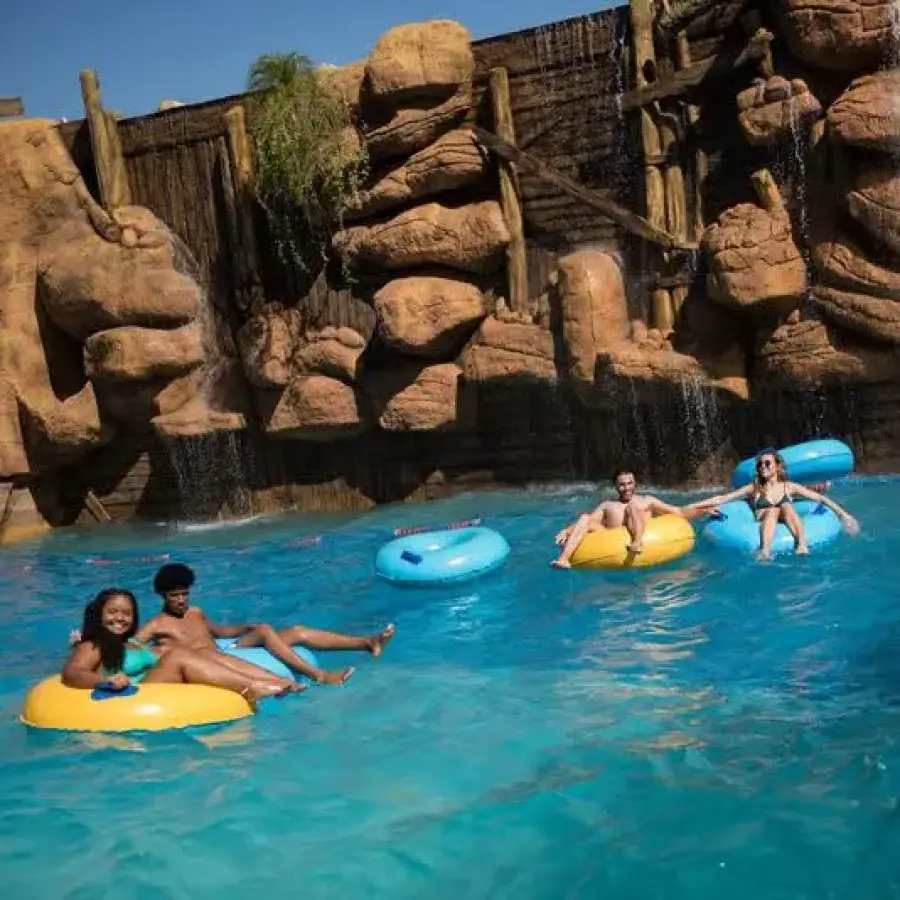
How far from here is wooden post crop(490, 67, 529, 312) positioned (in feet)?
44.7

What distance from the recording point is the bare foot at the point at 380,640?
739cm

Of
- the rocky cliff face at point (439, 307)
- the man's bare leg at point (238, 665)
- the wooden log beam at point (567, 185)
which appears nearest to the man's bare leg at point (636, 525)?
the man's bare leg at point (238, 665)

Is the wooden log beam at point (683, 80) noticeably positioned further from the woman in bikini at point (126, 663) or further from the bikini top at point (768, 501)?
the woman in bikini at point (126, 663)

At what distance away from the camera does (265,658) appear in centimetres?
679

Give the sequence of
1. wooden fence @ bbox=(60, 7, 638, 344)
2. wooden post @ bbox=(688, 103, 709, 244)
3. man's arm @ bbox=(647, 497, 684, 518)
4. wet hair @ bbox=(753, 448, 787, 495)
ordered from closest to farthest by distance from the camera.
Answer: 1. wet hair @ bbox=(753, 448, 787, 495)
2. man's arm @ bbox=(647, 497, 684, 518)
3. wooden post @ bbox=(688, 103, 709, 244)
4. wooden fence @ bbox=(60, 7, 638, 344)

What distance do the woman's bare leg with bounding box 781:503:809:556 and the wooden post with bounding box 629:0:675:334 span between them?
176 inches

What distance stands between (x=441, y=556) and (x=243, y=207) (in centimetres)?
769

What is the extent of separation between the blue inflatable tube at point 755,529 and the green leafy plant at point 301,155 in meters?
7.19

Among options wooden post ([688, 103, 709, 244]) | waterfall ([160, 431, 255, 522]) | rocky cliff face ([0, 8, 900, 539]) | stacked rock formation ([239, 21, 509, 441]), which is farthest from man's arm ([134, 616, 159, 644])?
waterfall ([160, 431, 255, 522])

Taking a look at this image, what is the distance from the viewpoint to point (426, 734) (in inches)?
231

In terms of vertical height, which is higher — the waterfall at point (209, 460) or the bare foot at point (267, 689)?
the waterfall at point (209, 460)

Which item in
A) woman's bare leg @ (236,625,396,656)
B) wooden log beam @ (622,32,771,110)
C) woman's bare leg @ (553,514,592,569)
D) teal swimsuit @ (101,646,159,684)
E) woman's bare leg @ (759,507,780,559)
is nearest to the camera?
teal swimsuit @ (101,646,159,684)

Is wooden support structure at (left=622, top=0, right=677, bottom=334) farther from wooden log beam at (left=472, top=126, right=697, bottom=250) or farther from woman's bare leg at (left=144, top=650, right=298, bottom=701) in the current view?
woman's bare leg at (left=144, top=650, right=298, bottom=701)

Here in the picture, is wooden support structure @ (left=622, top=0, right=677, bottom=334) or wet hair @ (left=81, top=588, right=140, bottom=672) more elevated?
wooden support structure @ (left=622, top=0, right=677, bottom=334)
